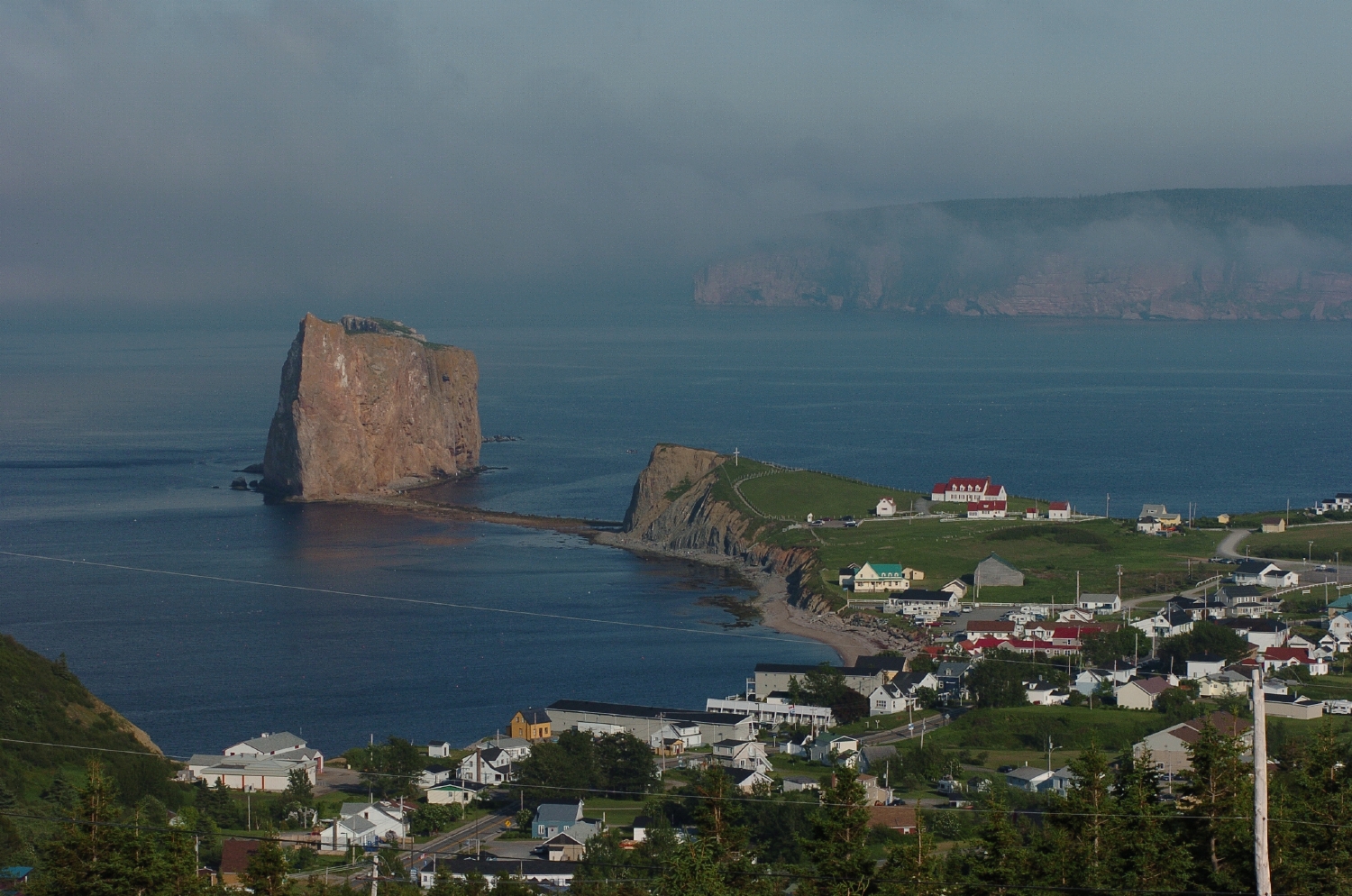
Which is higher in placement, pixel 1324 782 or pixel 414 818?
pixel 1324 782

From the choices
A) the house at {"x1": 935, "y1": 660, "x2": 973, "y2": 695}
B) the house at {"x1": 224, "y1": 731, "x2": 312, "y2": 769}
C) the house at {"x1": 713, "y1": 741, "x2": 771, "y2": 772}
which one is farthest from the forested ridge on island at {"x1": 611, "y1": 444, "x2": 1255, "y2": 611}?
the house at {"x1": 224, "y1": 731, "x2": 312, "y2": 769}

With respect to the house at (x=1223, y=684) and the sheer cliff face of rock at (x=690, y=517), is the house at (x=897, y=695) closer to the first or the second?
the house at (x=1223, y=684)

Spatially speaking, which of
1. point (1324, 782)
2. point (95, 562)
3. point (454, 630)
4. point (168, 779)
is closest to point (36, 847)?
point (168, 779)

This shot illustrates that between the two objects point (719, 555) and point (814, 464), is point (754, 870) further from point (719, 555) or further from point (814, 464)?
point (814, 464)

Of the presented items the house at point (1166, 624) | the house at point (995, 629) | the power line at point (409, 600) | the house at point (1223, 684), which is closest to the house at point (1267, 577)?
the house at point (1166, 624)

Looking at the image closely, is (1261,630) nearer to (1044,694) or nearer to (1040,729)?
(1044,694)

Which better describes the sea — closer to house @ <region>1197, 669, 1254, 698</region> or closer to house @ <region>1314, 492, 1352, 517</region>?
house @ <region>1314, 492, 1352, 517</region>
